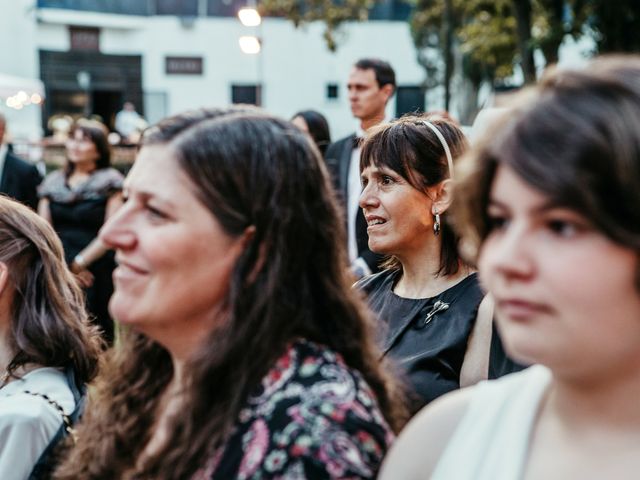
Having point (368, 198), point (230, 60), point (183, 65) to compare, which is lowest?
point (368, 198)

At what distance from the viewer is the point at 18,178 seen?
25.4ft

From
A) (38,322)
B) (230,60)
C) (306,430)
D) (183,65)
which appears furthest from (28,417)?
(183,65)

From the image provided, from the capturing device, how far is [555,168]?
3.95 feet

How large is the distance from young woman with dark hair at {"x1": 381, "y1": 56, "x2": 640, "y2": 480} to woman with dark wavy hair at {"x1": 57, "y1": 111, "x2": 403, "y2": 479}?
0.31 m

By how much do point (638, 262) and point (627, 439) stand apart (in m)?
0.25

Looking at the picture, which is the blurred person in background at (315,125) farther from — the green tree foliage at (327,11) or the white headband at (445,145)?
the green tree foliage at (327,11)

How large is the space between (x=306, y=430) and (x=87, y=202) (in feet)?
20.7

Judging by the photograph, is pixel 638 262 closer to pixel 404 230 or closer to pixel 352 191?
pixel 404 230

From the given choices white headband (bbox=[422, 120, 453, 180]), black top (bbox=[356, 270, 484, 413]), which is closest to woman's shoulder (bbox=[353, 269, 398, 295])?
black top (bbox=[356, 270, 484, 413])

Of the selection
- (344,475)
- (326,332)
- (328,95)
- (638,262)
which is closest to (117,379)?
(326,332)

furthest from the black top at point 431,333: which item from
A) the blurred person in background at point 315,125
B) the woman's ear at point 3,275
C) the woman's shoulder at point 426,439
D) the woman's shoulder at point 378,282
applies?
the blurred person in background at point 315,125

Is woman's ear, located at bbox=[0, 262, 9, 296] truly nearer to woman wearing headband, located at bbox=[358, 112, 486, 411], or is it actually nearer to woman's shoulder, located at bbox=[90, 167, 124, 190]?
woman wearing headband, located at bbox=[358, 112, 486, 411]

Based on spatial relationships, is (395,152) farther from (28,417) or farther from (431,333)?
(28,417)

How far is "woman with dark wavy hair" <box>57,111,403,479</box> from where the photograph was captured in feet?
5.32
